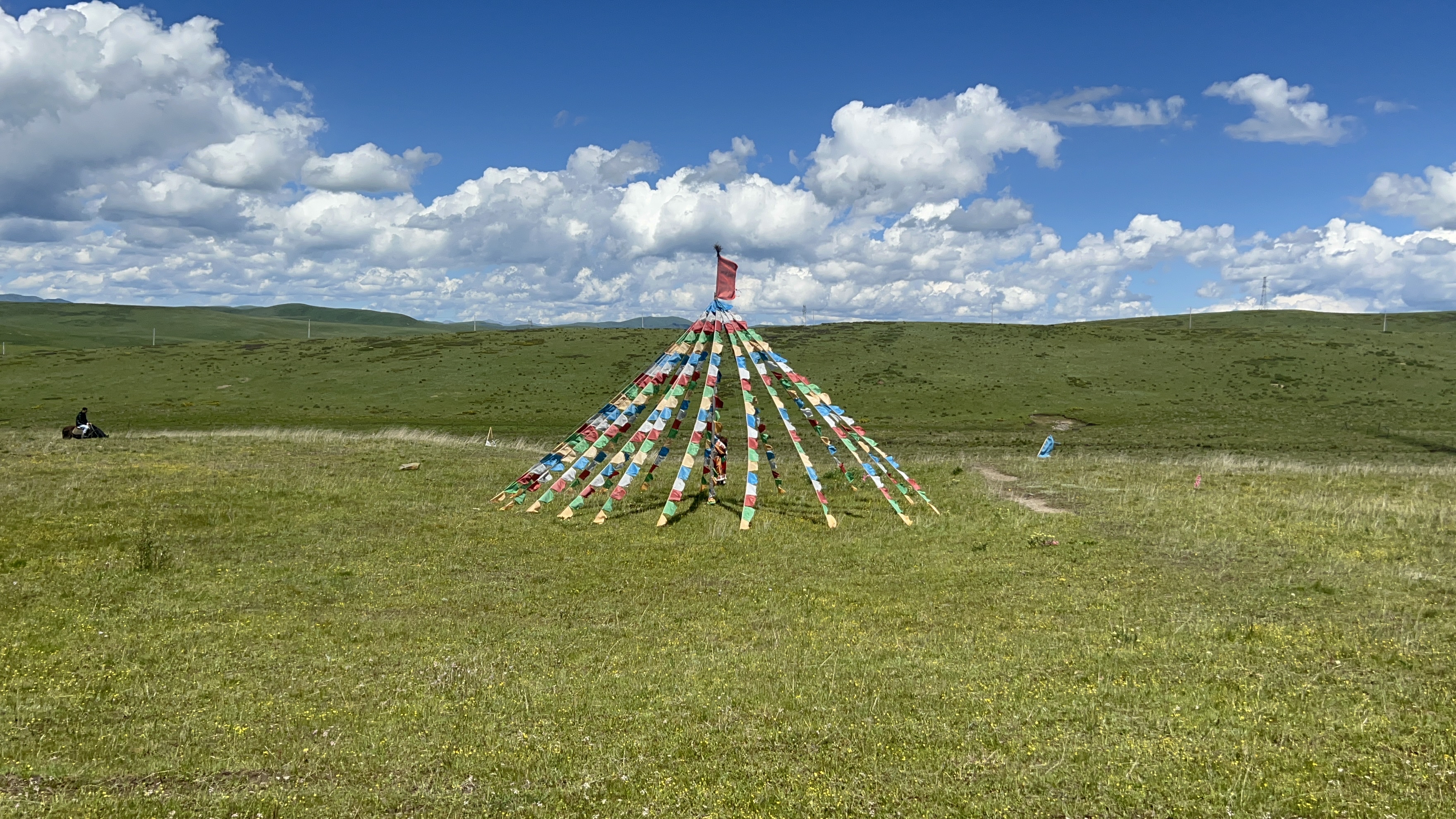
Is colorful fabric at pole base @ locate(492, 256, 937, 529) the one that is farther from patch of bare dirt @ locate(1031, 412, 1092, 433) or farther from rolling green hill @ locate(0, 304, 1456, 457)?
patch of bare dirt @ locate(1031, 412, 1092, 433)

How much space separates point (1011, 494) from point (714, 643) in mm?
17283

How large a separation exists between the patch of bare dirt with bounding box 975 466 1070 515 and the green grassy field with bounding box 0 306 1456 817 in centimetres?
42

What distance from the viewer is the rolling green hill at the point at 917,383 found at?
2357 inches

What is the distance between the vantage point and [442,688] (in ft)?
37.9

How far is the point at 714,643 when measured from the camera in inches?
535

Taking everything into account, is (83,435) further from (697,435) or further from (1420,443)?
(1420,443)

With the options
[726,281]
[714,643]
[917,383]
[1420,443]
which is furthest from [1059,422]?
[714,643]

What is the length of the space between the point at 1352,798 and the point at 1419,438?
5735 centimetres

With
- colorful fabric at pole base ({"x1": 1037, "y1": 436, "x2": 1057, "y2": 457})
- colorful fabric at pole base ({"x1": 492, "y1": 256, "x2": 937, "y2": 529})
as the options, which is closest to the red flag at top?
colorful fabric at pole base ({"x1": 492, "y1": 256, "x2": 937, "y2": 529})

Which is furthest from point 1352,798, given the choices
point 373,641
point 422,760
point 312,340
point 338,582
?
point 312,340

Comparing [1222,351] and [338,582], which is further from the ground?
[1222,351]

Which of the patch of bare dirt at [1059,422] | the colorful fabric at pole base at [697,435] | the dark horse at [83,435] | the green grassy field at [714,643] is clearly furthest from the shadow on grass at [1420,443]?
the dark horse at [83,435]

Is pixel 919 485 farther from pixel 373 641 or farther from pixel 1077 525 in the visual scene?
pixel 373 641

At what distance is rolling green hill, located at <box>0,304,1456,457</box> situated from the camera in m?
59.9
